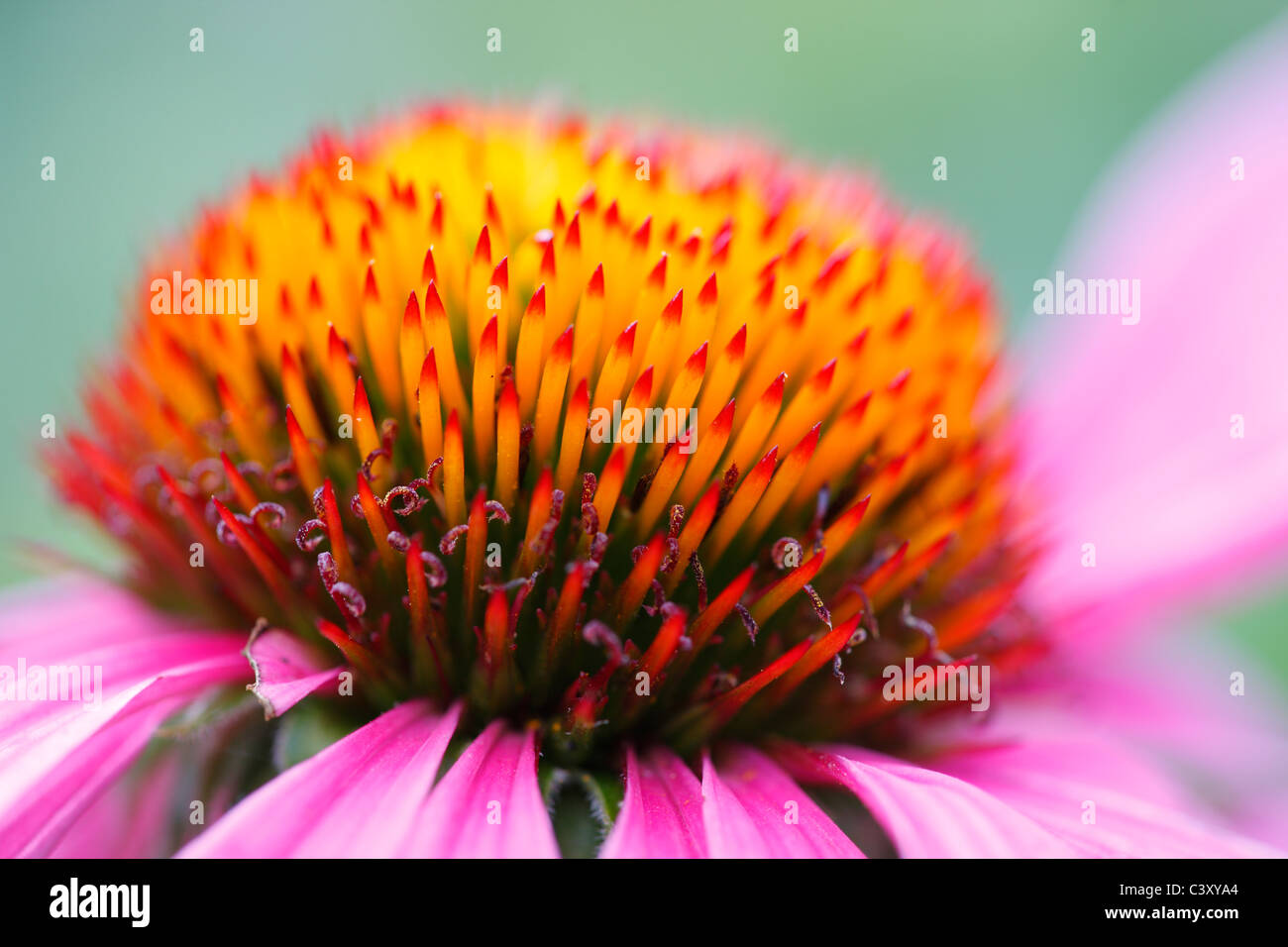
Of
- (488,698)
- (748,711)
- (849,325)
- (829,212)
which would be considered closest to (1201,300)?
(829,212)

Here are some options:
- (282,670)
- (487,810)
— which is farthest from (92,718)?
(487,810)

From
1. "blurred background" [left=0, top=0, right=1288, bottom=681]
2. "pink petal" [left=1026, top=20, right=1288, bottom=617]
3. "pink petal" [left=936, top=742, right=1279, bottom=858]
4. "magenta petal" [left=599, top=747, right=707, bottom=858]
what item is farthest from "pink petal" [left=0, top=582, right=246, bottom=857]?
"blurred background" [left=0, top=0, right=1288, bottom=681]

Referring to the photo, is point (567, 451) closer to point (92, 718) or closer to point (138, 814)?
point (92, 718)

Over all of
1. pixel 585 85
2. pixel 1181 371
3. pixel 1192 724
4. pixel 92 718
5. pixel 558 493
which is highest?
pixel 585 85

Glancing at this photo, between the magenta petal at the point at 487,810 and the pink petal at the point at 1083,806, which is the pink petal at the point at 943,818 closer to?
the pink petal at the point at 1083,806
